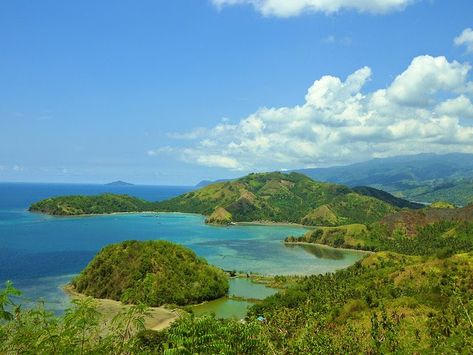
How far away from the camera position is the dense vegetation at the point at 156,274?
105938 millimetres

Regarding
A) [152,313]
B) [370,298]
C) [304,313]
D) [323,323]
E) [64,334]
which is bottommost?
[152,313]

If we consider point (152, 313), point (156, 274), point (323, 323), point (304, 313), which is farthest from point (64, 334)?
point (156, 274)

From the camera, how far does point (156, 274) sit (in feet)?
359

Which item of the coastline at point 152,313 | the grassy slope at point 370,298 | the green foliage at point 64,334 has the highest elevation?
the green foliage at point 64,334

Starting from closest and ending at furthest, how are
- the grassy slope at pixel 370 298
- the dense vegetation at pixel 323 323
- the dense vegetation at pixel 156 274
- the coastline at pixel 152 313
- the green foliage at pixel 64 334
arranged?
the green foliage at pixel 64 334 → the dense vegetation at pixel 323 323 → the grassy slope at pixel 370 298 → the coastline at pixel 152 313 → the dense vegetation at pixel 156 274

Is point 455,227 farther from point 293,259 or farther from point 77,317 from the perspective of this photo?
point 77,317

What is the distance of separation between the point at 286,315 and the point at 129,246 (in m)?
54.7

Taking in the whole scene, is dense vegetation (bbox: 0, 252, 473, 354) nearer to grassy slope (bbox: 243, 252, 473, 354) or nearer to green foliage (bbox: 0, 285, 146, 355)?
green foliage (bbox: 0, 285, 146, 355)

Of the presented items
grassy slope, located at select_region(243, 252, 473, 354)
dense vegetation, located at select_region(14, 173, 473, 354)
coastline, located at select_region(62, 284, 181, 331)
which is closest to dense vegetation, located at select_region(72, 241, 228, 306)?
dense vegetation, located at select_region(14, 173, 473, 354)

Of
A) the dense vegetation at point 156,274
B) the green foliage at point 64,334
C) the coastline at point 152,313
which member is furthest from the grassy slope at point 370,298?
the green foliage at point 64,334

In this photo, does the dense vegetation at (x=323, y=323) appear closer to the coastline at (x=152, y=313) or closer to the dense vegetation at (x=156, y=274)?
the coastline at (x=152, y=313)

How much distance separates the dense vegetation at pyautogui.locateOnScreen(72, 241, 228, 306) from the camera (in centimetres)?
10594

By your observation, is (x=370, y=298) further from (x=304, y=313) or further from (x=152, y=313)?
(x=152, y=313)

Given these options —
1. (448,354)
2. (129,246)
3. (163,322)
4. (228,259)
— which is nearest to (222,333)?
(448,354)
